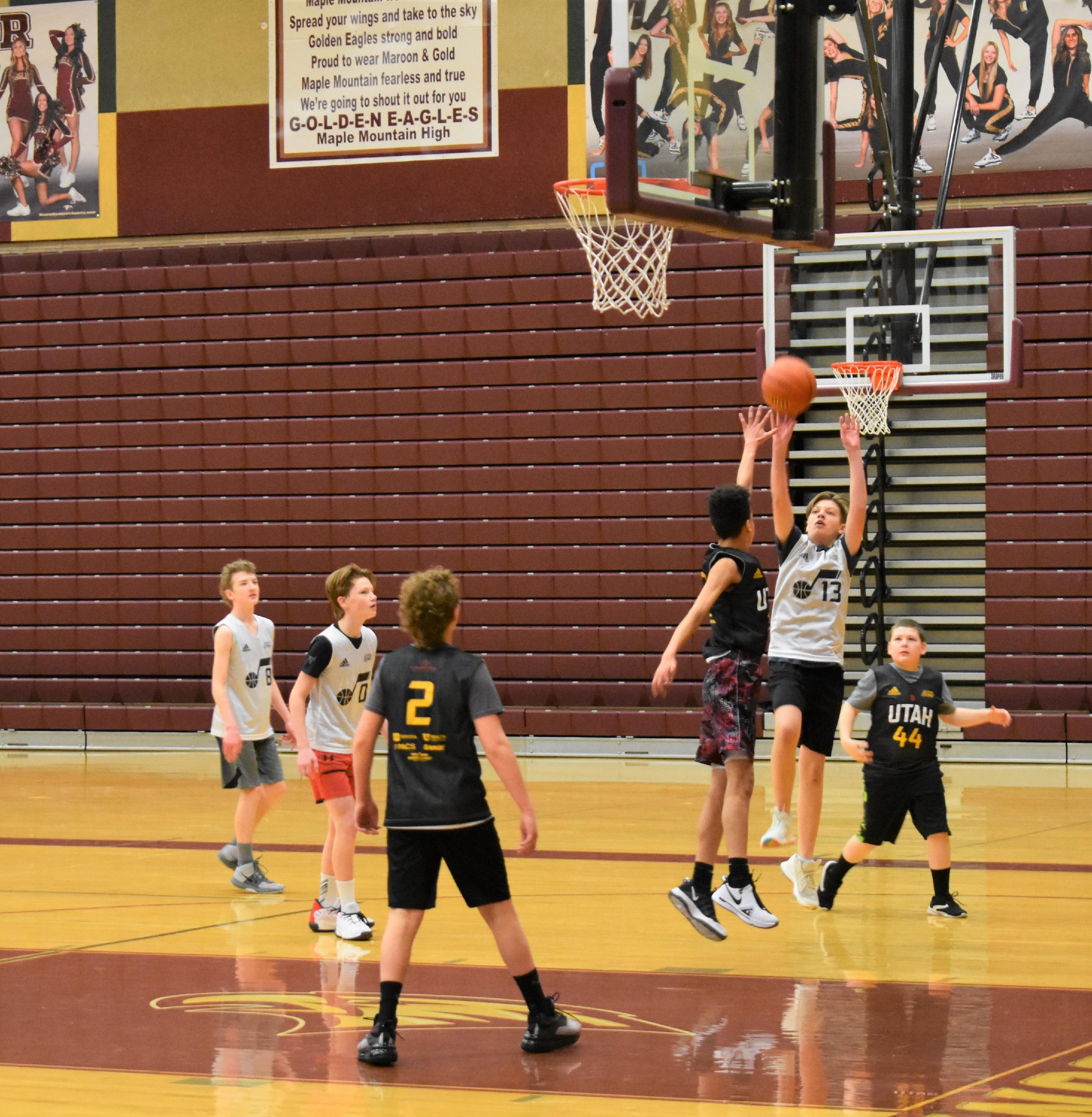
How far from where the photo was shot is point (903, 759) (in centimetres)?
716

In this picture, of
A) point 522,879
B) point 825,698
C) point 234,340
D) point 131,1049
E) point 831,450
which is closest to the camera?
point 131,1049

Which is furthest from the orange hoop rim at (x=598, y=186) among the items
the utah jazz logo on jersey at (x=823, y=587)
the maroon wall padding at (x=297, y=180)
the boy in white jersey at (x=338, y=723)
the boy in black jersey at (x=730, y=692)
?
the maroon wall padding at (x=297, y=180)

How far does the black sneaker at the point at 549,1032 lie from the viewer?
190 inches

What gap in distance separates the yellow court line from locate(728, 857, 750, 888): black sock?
2418 mm

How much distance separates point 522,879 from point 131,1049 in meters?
3.37

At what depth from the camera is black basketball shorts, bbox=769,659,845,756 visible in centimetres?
737

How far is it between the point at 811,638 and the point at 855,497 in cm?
63

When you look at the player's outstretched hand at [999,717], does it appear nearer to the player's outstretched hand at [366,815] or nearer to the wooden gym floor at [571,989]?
the wooden gym floor at [571,989]

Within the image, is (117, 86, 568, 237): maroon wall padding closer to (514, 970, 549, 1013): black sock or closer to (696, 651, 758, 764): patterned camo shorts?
(696, 651, 758, 764): patterned camo shorts

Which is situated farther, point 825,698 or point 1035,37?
point 1035,37

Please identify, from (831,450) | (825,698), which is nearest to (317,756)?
(825,698)

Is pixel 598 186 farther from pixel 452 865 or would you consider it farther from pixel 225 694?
pixel 452 865

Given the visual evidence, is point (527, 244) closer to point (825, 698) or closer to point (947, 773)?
point (947, 773)

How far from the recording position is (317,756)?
709 centimetres
